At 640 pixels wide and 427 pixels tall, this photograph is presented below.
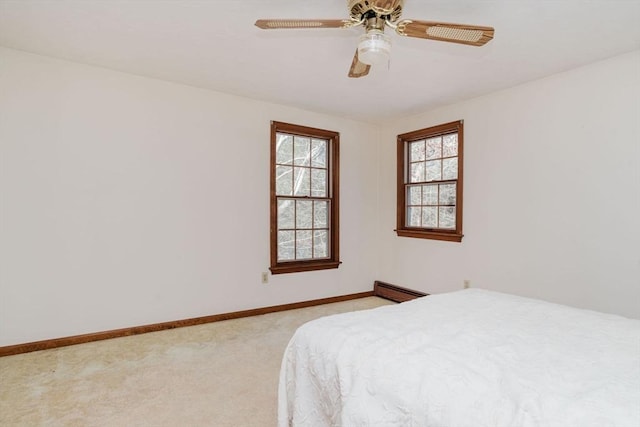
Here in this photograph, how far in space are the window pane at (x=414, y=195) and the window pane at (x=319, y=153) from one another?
118 centimetres

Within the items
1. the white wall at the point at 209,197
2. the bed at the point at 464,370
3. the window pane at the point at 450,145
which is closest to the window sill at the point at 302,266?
the white wall at the point at 209,197

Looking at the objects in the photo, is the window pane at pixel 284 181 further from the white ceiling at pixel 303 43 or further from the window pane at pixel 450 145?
the window pane at pixel 450 145

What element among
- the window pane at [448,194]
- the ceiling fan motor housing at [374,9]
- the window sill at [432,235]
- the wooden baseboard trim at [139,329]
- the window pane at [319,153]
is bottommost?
the wooden baseboard trim at [139,329]

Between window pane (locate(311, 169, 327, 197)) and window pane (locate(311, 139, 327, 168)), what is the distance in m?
0.08

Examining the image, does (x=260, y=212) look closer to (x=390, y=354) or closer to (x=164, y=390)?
(x=164, y=390)

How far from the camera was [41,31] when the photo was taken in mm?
2408

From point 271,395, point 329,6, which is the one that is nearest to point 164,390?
point 271,395

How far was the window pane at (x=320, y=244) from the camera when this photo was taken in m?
4.39

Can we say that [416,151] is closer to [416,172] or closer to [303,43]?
[416,172]

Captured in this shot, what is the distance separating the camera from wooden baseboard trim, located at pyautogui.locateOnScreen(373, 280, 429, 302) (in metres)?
4.31

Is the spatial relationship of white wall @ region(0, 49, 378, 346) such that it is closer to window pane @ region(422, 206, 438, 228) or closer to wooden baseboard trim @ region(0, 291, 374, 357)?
wooden baseboard trim @ region(0, 291, 374, 357)

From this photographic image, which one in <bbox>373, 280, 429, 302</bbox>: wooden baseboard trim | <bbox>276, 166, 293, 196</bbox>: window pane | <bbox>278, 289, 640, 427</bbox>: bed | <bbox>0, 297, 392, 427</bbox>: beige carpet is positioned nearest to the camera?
<bbox>278, 289, 640, 427</bbox>: bed

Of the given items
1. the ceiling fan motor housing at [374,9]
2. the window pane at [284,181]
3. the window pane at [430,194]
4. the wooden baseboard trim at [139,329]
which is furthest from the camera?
the window pane at [430,194]

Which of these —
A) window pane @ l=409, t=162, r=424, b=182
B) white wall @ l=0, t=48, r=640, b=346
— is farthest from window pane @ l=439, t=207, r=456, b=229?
window pane @ l=409, t=162, r=424, b=182
